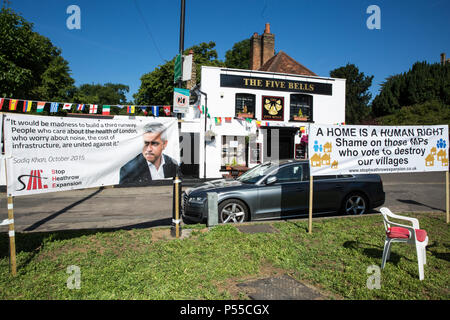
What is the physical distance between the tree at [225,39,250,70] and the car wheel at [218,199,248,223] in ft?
128

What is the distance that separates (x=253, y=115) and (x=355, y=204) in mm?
11536

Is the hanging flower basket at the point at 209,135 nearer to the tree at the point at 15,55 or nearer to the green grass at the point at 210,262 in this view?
the tree at the point at 15,55

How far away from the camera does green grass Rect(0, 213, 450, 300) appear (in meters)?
3.31

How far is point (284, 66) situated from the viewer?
20203 millimetres

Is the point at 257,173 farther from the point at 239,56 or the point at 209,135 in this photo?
the point at 239,56

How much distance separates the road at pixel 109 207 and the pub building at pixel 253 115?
560cm

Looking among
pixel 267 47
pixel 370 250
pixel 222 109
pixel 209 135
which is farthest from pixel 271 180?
pixel 267 47

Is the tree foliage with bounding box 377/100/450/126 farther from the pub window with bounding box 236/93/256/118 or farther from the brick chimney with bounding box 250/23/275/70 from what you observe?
the pub window with bounding box 236/93/256/118

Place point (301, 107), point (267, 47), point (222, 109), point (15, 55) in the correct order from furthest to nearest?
1. point (267, 47)
2. point (301, 107)
3. point (222, 109)
4. point (15, 55)

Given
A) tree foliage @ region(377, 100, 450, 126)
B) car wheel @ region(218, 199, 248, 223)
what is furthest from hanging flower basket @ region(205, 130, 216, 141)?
tree foliage @ region(377, 100, 450, 126)

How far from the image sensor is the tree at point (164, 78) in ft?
111

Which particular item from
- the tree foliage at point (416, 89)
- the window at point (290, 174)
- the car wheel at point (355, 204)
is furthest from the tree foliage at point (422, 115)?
the window at point (290, 174)
